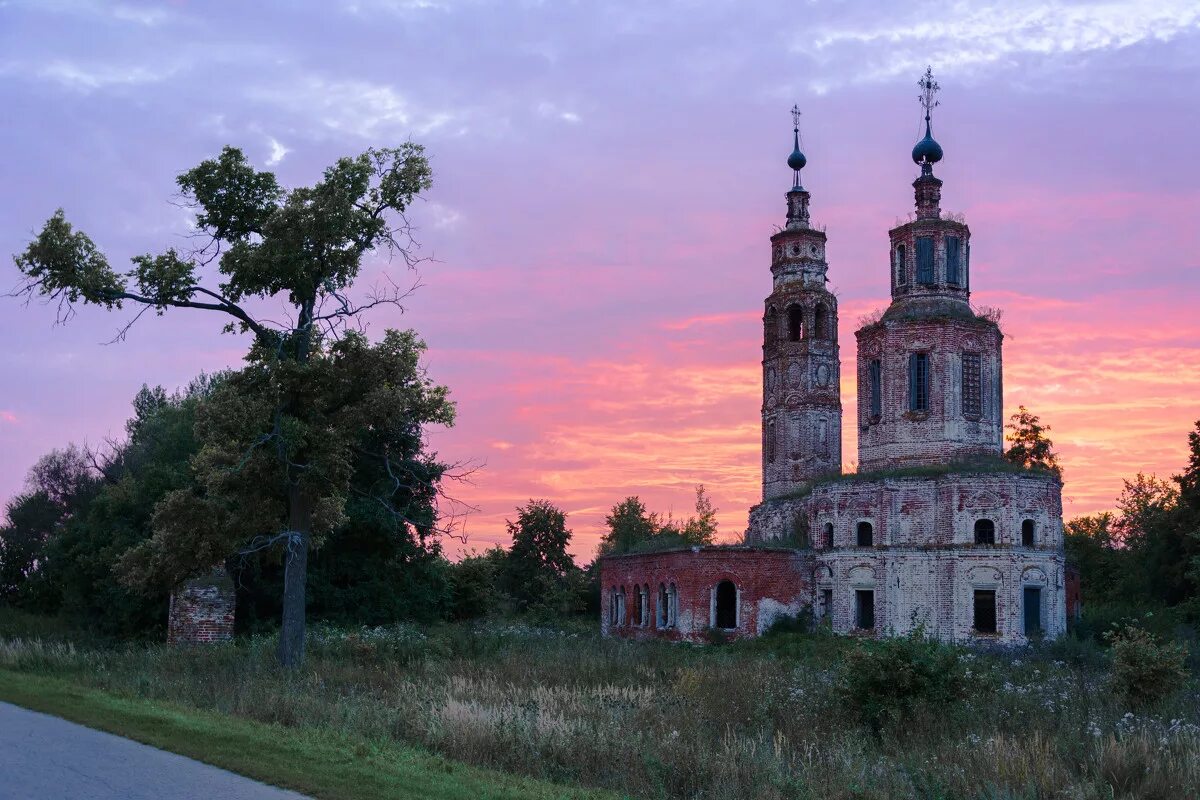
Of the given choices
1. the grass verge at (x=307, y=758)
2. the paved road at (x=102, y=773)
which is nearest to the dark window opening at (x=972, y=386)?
the grass verge at (x=307, y=758)

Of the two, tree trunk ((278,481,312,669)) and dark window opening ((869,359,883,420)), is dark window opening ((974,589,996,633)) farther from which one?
tree trunk ((278,481,312,669))

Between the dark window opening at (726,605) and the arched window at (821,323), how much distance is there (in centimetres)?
1436

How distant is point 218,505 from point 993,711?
16420 millimetres

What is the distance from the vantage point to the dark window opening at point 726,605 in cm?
→ 4325

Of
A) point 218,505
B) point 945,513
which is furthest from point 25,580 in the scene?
point 945,513

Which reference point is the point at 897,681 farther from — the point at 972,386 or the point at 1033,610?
the point at 972,386

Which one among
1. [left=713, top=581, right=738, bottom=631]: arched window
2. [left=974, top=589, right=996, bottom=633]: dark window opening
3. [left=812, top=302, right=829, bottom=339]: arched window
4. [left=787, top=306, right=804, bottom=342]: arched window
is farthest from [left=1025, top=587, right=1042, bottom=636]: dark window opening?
[left=787, top=306, right=804, bottom=342]: arched window

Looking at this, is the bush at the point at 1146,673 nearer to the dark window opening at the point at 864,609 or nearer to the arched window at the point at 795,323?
the dark window opening at the point at 864,609

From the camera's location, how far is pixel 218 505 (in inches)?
979

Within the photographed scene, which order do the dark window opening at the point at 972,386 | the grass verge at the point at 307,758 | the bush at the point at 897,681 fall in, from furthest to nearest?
the dark window opening at the point at 972,386
the bush at the point at 897,681
the grass verge at the point at 307,758

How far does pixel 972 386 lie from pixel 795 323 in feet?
37.3

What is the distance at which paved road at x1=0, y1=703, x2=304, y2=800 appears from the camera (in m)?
10.3

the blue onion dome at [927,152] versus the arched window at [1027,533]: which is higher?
the blue onion dome at [927,152]

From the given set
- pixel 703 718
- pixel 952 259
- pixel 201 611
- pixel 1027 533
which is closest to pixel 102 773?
pixel 703 718
